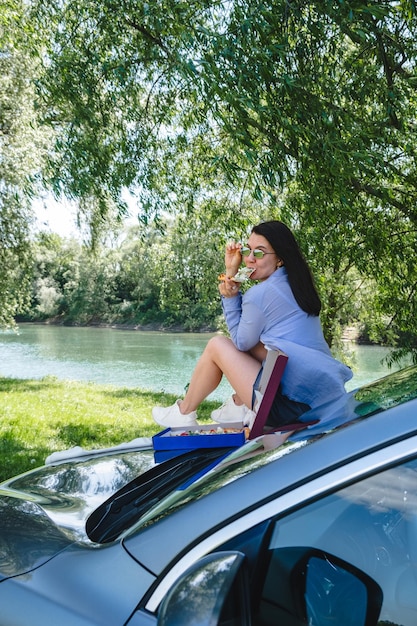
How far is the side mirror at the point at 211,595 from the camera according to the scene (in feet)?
3.62

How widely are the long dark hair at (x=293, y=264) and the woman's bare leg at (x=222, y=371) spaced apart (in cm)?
45

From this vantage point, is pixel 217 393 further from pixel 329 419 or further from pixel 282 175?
pixel 329 419

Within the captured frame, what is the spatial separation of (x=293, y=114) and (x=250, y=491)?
4.07 meters

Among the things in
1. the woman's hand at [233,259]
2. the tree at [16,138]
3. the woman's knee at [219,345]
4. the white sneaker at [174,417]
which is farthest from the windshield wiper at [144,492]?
the tree at [16,138]

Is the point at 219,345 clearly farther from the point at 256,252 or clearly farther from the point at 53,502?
the point at 53,502

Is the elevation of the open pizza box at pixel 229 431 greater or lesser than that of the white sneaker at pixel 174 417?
greater

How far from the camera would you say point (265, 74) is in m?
4.60

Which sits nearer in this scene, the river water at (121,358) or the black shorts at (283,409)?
the black shorts at (283,409)

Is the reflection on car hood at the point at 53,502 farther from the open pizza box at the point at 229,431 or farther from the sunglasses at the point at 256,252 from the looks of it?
the sunglasses at the point at 256,252

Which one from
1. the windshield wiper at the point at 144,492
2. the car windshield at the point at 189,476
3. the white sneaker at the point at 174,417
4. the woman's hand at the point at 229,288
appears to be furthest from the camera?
the woman's hand at the point at 229,288

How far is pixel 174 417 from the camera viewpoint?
12.7 ft

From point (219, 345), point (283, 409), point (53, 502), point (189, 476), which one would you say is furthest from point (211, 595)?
point (219, 345)

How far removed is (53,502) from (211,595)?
0.95 m

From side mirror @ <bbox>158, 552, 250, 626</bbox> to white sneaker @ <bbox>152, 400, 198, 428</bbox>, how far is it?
263 centimetres
